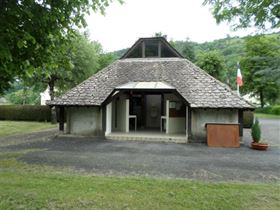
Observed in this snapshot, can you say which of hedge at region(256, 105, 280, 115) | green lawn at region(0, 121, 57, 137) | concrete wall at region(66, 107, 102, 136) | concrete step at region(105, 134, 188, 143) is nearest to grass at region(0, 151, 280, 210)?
concrete step at region(105, 134, 188, 143)

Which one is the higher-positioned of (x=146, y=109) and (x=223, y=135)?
(x=146, y=109)

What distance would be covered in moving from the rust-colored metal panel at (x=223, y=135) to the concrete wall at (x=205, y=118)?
908mm

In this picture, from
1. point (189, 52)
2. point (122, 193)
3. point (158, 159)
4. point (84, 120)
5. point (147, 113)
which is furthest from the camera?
point (189, 52)

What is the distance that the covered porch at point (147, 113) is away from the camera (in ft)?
48.2

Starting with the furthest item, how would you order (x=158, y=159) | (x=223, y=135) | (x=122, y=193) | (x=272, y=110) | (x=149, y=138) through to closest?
(x=272, y=110), (x=149, y=138), (x=223, y=135), (x=158, y=159), (x=122, y=193)

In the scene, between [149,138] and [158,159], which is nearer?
[158,159]

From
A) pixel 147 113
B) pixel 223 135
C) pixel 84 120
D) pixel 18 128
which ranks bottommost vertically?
pixel 18 128

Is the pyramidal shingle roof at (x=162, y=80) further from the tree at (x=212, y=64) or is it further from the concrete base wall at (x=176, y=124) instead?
the tree at (x=212, y=64)

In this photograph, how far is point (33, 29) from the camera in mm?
4137

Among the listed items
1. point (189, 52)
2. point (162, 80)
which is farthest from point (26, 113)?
point (189, 52)

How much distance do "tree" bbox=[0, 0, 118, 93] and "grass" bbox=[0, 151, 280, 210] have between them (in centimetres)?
232

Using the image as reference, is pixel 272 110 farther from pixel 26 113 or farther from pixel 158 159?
Answer: pixel 158 159

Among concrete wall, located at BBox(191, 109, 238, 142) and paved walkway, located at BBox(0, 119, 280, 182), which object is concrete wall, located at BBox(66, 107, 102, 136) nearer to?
paved walkway, located at BBox(0, 119, 280, 182)

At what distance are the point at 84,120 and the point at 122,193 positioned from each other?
33.0 feet
